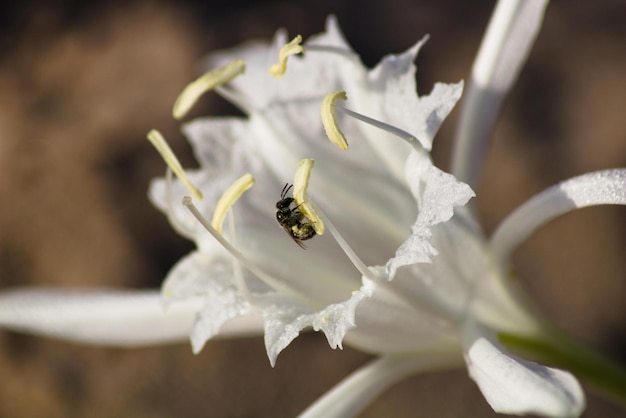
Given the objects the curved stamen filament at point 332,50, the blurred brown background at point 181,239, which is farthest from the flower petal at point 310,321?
the blurred brown background at point 181,239

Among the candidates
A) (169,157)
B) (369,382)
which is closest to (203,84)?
(169,157)

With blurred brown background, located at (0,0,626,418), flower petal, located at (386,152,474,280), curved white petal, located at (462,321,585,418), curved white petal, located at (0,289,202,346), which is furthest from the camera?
blurred brown background, located at (0,0,626,418)

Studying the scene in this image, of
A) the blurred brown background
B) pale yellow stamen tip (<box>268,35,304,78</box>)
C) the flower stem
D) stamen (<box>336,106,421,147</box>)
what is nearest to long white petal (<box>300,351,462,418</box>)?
the flower stem

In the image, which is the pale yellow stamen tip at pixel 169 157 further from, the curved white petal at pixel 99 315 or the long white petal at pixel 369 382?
the long white petal at pixel 369 382

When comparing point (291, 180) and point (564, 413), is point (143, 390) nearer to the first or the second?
point (291, 180)

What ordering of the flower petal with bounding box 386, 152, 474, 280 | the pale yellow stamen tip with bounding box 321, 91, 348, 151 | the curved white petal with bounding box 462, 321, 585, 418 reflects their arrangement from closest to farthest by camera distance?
the curved white petal with bounding box 462, 321, 585, 418
the flower petal with bounding box 386, 152, 474, 280
the pale yellow stamen tip with bounding box 321, 91, 348, 151

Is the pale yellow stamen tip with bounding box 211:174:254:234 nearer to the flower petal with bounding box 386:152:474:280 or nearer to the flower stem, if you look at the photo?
the flower petal with bounding box 386:152:474:280

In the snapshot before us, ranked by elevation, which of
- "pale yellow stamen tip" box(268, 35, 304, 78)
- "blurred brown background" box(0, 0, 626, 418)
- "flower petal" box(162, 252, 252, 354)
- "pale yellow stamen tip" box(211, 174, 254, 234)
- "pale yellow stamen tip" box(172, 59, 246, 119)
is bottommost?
"blurred brown background" box(0, 0, 626, 418)
